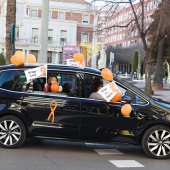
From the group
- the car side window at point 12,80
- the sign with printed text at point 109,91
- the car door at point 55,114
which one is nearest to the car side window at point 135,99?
the sign with printed text at point 109,91

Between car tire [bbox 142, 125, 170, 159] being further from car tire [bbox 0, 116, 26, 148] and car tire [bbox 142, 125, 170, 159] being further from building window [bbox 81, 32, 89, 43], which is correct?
building window [bbox 81, 32, 89, 43]

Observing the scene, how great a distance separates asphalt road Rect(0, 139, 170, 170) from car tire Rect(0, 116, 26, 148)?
7.2 inches

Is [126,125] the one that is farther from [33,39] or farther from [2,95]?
[33,39]

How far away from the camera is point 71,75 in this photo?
7.14 meters

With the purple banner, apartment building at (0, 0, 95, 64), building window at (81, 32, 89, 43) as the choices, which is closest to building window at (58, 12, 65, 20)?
apartment building at (0, 0, 95, 64)

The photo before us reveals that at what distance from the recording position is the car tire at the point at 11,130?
705 centimetres

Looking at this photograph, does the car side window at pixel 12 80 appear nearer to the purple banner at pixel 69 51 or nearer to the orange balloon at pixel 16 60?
the orange balloon at pixel 16 60

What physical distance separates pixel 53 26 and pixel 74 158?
66.0 meters

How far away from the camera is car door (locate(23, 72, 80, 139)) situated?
6.97 meters

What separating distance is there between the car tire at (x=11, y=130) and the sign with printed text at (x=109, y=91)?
5.61 feet

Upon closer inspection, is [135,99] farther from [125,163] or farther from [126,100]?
[125,163]

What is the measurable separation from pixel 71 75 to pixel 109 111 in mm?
1051

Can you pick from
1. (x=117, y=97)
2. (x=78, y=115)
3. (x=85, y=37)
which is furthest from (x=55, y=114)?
(x=85, y=37)

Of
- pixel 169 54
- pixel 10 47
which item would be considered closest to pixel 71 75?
pixel 10 47
